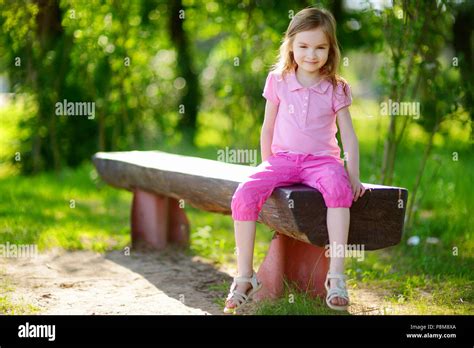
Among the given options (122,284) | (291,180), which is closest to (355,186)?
(291,180)

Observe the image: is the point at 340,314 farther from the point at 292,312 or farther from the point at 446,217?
the point at 446,217

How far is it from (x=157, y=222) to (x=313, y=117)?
91.2 inches

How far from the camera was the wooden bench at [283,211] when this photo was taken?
12.6 ft

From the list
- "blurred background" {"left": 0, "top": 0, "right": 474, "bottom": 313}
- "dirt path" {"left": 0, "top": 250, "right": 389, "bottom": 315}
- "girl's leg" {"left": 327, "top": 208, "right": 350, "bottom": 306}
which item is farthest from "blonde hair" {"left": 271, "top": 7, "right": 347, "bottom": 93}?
"blurred background" {"left": 0, "top": 0, "right": 474, "bottom": 313}

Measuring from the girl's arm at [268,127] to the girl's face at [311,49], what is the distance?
0.32 meters

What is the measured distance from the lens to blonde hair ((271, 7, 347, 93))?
3967 mm

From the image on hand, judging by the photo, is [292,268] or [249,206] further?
[292,268]

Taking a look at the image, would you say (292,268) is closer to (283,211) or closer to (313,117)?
(283,211)

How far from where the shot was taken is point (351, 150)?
3.94m

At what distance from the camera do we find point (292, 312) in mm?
4082

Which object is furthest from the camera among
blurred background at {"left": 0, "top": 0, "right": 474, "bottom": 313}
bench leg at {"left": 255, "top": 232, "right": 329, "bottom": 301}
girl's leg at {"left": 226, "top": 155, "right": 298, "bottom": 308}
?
blurred background at {"left": 0, "top": 0, "right": 474, "bottom": 313}

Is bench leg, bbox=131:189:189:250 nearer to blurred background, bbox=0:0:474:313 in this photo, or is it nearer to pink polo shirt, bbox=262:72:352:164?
blurred background, bbox=0:0:474:313
